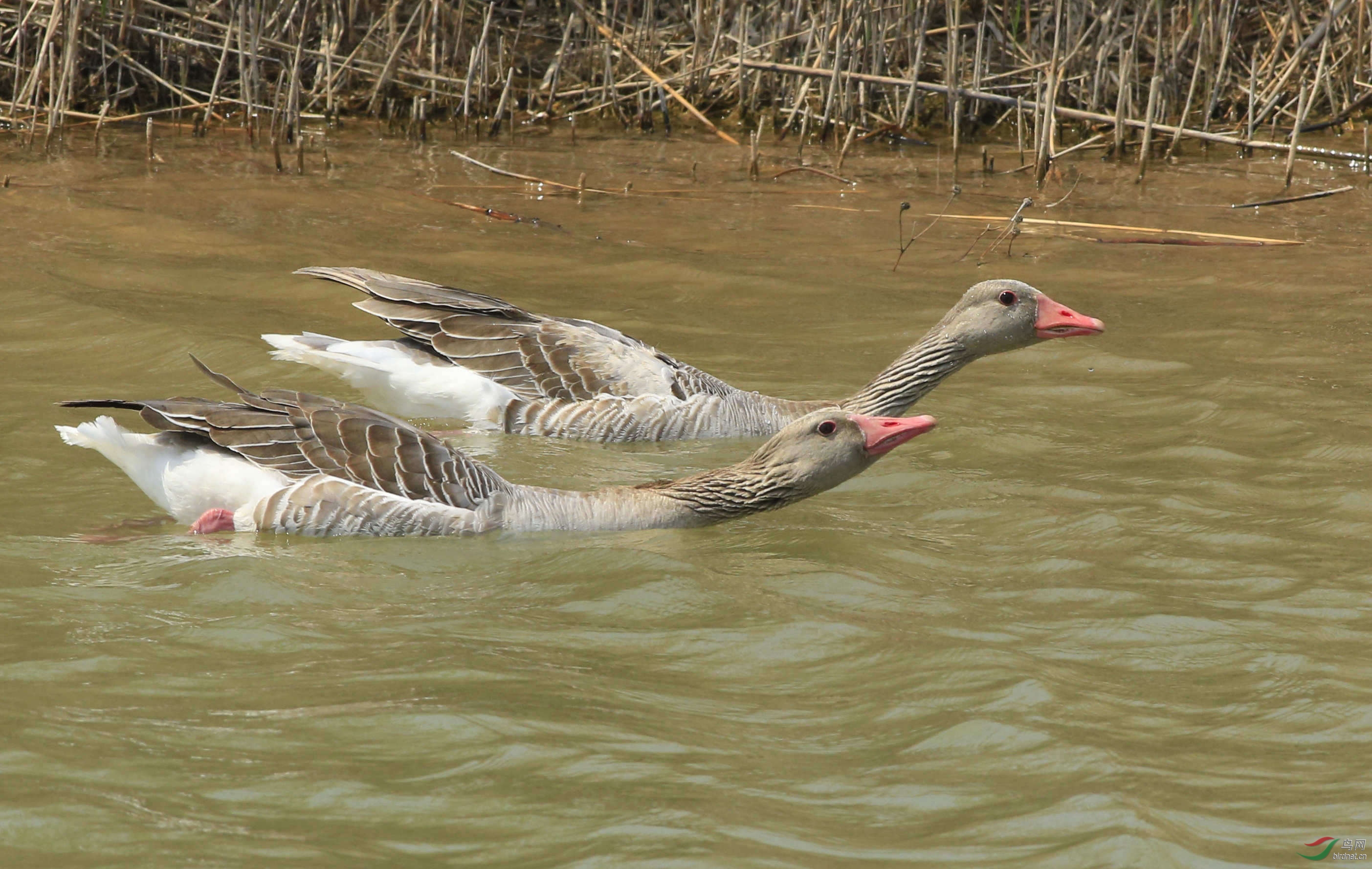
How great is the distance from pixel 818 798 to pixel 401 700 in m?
1.35

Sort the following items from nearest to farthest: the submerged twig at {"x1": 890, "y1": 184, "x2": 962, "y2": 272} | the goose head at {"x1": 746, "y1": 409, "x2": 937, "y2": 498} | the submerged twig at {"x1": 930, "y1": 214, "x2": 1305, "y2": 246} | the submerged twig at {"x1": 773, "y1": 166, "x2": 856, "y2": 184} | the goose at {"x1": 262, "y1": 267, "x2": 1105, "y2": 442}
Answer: the goose head at {"x1": 746, "y1": 409, "x2": 937, "y2": 498}, the goose at {"x1": 262, "y1": 267, "x2": 1105, "y2": 442}, the submerged twig at {"x1": 890, "y1": 184, "x2": 962, "y2": 272}, the submerged twig at {"x1": 930, "y1": 214, "x2": 1305, "y2": 246}, the submerged twig at {"x1": 773, "y1": 166, "x2": 856, "y2": 184}

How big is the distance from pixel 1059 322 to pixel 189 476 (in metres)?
4.68

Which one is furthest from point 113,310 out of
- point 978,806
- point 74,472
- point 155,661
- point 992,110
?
point 992,110

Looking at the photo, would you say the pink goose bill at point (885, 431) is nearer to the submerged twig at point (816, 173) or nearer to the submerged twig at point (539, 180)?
→ the submerged twig at point (539, 180)

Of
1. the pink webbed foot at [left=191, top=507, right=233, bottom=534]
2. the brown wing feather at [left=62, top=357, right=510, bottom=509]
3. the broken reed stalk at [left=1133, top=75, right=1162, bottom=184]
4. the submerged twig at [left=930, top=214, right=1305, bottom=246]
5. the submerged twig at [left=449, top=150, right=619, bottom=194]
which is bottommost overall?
the pink webbed foot at [left=191, top=507, right=233, bottom=534]

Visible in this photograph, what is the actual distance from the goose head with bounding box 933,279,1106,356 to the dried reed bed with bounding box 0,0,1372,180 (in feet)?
18.3

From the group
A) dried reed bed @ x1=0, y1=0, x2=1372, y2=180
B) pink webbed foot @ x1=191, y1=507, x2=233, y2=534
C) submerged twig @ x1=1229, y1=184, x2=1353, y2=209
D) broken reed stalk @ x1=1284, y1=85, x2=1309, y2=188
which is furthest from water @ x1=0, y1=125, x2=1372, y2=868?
dried reed bed @ x1=0, y1=0, x2=1372, y2=180

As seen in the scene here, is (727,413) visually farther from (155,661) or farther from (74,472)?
(155,661)

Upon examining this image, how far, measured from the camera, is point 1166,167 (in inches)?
574

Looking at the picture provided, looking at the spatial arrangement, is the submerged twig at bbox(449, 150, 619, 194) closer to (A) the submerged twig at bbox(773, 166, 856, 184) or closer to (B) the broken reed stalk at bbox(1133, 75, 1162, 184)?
(A) the submerged twig at bbox(773, 166, 856, 184)

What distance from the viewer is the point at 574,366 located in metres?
8.61

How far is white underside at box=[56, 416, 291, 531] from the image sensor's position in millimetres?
6434

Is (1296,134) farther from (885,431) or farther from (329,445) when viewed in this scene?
(329,445)

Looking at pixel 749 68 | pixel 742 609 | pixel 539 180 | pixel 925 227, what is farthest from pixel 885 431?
pixel 749 68
